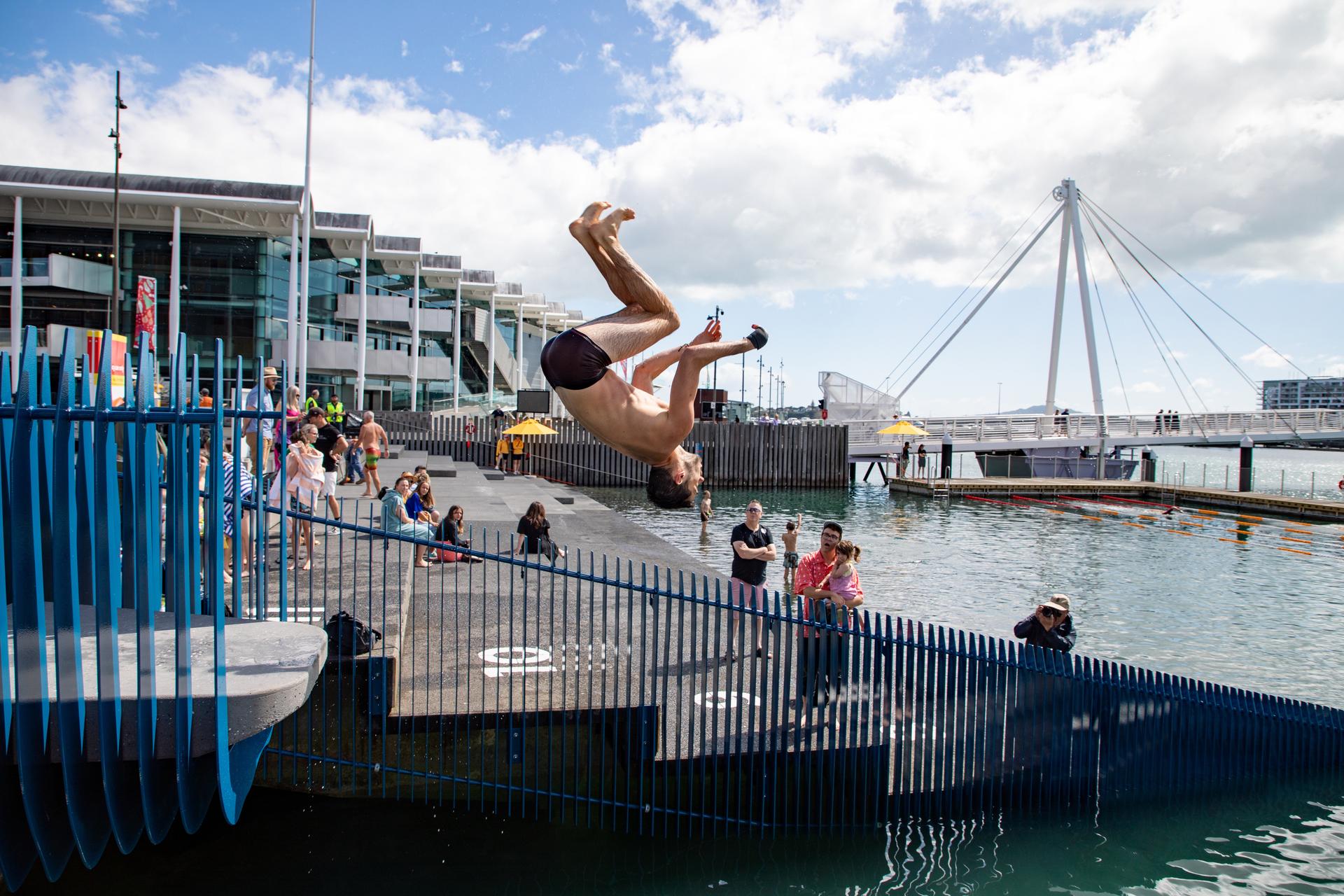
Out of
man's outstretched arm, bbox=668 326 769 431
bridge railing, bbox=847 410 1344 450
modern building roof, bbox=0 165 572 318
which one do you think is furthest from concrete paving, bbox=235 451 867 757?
bridge railing, bbox=847 410 1344 450

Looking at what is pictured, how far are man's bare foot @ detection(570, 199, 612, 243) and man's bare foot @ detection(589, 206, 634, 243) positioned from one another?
0.03m

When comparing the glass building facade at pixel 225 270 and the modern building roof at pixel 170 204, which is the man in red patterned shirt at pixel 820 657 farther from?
the modern building roof at pixel 170 204

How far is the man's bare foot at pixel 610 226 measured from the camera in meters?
5.32

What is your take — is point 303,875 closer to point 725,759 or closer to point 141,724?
point 141,724

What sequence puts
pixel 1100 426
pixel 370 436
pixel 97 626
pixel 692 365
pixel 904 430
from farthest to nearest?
pixel 1100 426
pixel 904 430
pixel 370 436
pixel 692 365
pixel 97 626

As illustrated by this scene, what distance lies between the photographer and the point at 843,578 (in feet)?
31.5

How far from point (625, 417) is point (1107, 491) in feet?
143

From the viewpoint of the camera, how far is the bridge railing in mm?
48250

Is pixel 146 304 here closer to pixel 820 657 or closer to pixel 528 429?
pixel 528 429

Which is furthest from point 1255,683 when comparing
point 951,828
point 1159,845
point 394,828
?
point 394,828

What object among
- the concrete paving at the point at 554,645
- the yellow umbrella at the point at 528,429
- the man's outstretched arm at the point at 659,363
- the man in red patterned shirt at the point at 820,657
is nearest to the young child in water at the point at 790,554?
the concrete paving at the point at 554,645

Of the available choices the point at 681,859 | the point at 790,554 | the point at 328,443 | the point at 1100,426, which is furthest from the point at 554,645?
the point at 1100,426

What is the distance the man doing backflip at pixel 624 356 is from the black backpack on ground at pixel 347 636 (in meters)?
3.57

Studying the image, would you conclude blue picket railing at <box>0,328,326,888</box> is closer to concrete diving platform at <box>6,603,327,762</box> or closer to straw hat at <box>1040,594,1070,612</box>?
concrete diving platform at <box>6,603,327,762</box>
